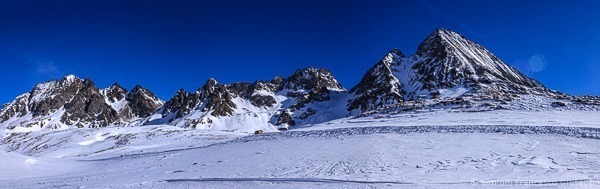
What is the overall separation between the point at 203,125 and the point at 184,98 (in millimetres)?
57690

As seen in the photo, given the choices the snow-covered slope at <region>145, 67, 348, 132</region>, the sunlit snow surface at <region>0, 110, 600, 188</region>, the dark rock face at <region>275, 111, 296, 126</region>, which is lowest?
the sunlit snow surface at <region>0, 110, 600, 188</region>

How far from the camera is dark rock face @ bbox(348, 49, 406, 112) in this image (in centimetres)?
13225

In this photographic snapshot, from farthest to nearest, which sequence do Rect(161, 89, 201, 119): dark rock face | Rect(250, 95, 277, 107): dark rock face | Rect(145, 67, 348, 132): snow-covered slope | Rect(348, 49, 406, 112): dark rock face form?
Rect(250, 95, 277, 107): dark rock face < Rect(161, 89, 201, 119): dark rock face < Rect(145, 67, 348, 132): snow-covered slope < Rect(348, 49, 406, 112): dark rock face

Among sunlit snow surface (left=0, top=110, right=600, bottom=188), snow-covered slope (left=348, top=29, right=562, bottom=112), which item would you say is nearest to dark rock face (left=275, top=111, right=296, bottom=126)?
snow-covered slope (left=348, top=29, right=562, bottom=112)

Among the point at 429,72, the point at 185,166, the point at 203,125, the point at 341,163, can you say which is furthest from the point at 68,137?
the point at 429,72

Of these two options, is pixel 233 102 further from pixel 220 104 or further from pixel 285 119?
pixel 285 119

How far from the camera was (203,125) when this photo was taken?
14475cm

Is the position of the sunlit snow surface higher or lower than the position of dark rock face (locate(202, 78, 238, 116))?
lower

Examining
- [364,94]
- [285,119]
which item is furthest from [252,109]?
[364,94]

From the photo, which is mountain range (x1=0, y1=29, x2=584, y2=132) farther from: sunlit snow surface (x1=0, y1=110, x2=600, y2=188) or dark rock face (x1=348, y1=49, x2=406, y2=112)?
sunlit snow surface (x1=0, y1=110, x2=600, y2=188)

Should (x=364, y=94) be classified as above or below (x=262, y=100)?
below

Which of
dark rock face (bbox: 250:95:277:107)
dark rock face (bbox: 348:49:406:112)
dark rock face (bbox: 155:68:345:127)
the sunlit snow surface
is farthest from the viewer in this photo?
dark rock face (bbox: 250:95:277:107)

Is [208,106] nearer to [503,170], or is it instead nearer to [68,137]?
[68,137]

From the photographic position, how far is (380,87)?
142 meters
